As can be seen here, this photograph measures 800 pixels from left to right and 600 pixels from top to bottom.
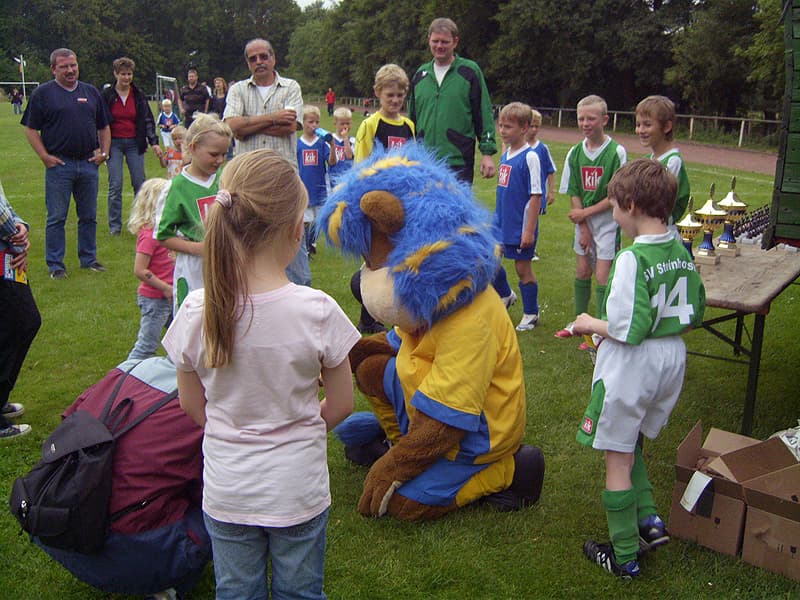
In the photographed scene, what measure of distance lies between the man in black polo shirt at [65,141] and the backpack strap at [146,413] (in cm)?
589

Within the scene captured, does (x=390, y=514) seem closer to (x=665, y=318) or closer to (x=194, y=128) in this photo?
(x=665, y=318)

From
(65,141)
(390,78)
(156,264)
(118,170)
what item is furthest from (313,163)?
(156,264)

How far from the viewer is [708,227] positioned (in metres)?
5.27

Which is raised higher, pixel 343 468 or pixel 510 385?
pixel 510 385

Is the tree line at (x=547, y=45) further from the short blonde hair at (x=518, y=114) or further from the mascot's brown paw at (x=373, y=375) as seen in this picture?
the mascot's brown paw at (x=373, y=375)

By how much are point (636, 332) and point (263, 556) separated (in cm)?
162

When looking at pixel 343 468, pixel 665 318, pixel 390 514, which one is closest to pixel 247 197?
pixel 665 318

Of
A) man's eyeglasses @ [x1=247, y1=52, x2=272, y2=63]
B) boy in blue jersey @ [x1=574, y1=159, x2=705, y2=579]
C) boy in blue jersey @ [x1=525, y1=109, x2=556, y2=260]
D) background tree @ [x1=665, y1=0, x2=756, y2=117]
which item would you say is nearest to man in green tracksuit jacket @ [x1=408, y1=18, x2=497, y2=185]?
boy in blue jersey @ [x1=525, y1=109, x2=556, y2=260]

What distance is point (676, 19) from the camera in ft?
127

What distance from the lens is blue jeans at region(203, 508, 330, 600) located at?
7.38ft

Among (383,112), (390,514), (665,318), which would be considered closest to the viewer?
(665,318)

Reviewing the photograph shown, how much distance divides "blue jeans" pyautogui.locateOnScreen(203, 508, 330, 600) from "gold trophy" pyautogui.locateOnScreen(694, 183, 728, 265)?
363 cm

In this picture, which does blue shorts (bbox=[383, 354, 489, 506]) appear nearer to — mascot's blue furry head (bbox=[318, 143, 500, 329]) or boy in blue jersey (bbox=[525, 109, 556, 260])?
mascot's blue furry head (bbox=[318, 143, 500, 329])

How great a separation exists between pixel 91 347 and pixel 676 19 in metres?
39.9
